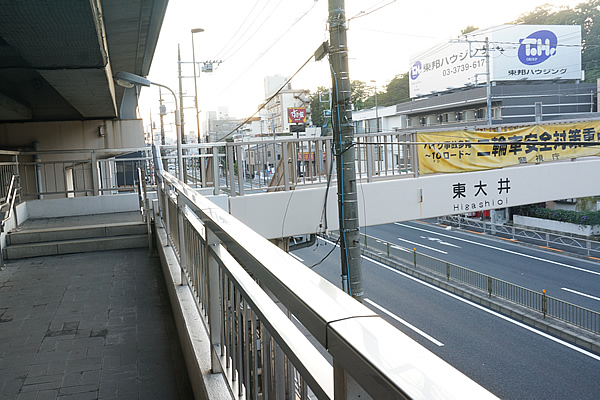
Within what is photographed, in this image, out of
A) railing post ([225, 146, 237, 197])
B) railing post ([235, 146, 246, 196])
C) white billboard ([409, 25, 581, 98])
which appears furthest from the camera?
white billboard ([409, 25, 581, 98])

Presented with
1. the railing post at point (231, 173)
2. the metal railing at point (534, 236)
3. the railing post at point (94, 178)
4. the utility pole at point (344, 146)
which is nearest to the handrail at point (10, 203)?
the railing post at point (94, 178)

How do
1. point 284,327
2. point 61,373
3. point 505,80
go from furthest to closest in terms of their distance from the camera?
1. point 505,80
2. point 61,373
3. point 284,327

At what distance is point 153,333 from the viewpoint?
381 cm

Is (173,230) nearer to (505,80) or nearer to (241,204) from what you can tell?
(241,204)

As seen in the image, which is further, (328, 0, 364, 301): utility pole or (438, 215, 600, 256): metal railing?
(438, 215, 600, 256): metal railing

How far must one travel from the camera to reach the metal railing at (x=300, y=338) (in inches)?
26.3

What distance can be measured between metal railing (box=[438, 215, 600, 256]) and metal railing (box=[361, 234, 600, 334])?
616cm

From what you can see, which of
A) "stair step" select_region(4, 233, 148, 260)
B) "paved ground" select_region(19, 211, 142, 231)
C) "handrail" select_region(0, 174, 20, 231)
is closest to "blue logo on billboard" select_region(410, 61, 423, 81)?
"paved ground" select_region(19, 211, 142, 231)

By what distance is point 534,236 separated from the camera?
2842cm

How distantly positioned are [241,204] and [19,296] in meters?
4.54

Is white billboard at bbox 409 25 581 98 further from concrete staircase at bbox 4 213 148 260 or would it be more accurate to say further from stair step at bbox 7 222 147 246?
concrete staircase at bbox 4 213 148 260

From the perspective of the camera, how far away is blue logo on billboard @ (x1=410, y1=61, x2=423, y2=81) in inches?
1729

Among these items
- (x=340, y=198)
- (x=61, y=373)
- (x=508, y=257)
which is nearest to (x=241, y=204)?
(x=340, y=198)

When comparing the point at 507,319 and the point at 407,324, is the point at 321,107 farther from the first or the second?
the point at 507,319
